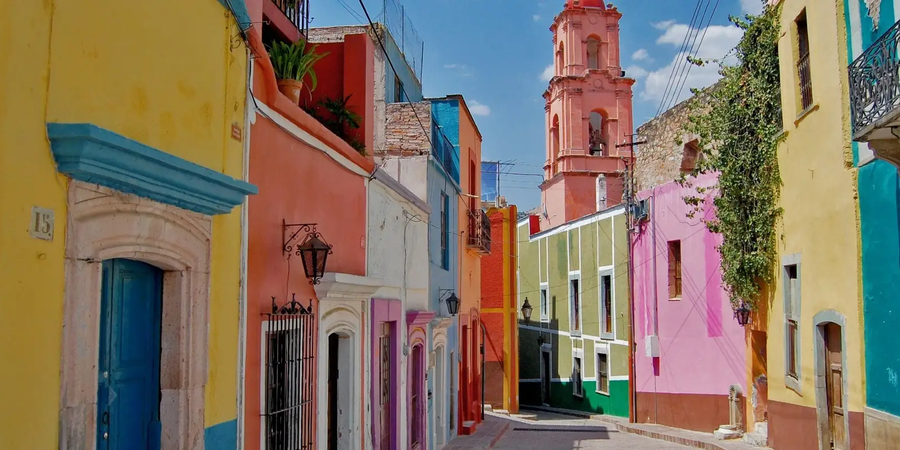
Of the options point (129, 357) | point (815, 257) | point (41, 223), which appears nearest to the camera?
point (41, 223)

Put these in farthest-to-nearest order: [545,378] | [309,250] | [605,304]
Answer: [545,378] → [605,304] → [309,250]

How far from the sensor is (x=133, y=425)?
4.46m

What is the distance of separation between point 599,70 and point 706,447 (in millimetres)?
16154

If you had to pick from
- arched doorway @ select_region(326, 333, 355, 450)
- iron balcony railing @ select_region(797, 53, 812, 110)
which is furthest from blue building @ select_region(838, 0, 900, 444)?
arched doorway @ select_region(326, 333, 355, 450)

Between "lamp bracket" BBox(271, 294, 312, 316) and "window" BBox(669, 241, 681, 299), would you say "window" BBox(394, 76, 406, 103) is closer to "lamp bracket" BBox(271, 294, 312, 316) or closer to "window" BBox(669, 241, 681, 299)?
"window" BBox(669, 241, 681, 299)

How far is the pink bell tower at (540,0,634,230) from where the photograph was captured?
27359 millimetres

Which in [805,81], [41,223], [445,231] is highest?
[805,81]

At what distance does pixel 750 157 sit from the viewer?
1285cm

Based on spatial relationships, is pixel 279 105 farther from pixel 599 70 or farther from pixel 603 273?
pixel 599 70

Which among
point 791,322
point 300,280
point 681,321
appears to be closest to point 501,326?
point 681,321

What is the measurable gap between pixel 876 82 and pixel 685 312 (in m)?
10.7

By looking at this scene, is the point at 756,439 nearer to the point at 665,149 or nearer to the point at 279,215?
the point at 665,149

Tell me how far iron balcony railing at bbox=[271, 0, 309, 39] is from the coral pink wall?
9359 mm

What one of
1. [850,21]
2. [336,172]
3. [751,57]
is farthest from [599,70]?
[336,172]
